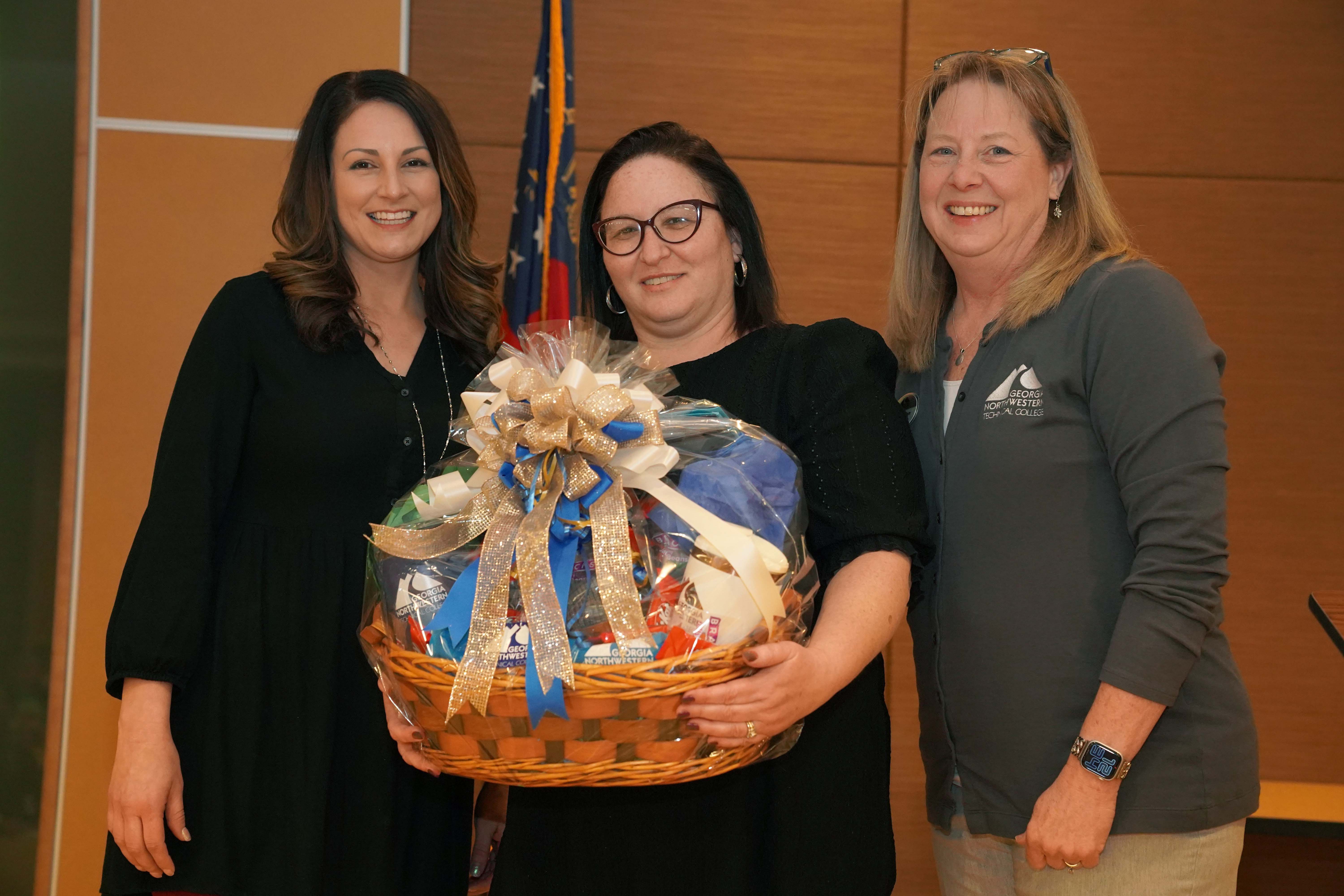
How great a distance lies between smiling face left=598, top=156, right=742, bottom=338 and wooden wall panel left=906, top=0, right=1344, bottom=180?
201 cm

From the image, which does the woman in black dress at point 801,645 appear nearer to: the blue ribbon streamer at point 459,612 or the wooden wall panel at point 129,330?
the blue ribbon streamer at point 459,612

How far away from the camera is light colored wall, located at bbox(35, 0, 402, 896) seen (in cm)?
283

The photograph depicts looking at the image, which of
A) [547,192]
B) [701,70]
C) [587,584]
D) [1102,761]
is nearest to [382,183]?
[547,192]

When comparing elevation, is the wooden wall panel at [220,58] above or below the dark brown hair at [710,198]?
above

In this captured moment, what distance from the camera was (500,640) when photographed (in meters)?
1.05

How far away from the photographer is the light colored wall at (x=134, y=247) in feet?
9.28

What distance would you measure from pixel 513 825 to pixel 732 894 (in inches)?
13.3

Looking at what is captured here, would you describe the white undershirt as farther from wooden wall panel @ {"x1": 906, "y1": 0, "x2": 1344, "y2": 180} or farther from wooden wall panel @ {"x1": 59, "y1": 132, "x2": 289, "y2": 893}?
wooden wall panel @ {"x1": 59, "y1": 132, "x2": 289, "y2": 893}

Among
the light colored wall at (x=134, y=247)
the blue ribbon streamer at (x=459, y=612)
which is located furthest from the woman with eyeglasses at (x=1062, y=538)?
the light colored wall at (x=134, y=247)

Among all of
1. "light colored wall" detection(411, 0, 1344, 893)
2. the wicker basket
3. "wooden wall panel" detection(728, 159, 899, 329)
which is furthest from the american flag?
the wicker basket

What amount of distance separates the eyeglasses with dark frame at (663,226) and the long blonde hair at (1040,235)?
46 centimetres

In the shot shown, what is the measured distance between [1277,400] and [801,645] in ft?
9.36

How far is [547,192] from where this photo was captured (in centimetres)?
251

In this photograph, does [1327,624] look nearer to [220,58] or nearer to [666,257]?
[666,257]
